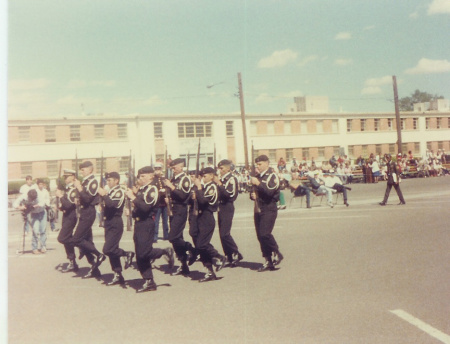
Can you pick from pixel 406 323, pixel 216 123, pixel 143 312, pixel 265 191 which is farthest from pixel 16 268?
pixel 216 123

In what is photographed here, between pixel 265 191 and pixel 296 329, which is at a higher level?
pixel 265 191

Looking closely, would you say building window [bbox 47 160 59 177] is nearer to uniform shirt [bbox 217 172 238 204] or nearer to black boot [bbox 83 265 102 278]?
black boot [bbox 83 265 102 278]

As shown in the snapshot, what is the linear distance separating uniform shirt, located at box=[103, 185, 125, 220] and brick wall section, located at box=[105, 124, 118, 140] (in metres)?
33.7

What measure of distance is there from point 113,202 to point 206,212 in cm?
152

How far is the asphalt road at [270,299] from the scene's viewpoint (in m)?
5.12

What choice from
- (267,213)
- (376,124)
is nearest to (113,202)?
(267,213)

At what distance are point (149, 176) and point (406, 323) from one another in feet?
13.2

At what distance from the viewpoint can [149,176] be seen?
7254mm

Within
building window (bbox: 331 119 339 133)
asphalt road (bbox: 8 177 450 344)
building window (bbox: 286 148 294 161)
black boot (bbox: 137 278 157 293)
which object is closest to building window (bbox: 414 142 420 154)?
building window (bbox: 331 119 339 133)

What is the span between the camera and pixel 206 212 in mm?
8023

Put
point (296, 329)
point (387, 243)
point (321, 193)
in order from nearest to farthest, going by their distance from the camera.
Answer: point (296, 329) < point (387, 243) < point (321, 193)

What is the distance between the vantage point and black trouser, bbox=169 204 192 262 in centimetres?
821

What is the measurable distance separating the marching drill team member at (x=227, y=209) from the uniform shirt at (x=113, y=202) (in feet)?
5.79

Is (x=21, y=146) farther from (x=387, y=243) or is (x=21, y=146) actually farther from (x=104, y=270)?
(x=387, y=243)
